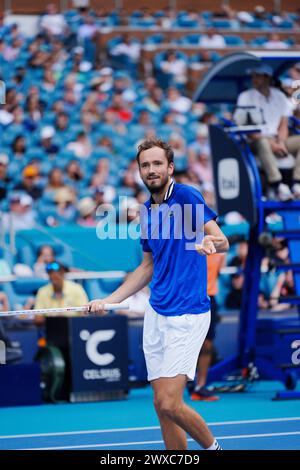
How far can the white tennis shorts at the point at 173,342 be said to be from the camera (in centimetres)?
664

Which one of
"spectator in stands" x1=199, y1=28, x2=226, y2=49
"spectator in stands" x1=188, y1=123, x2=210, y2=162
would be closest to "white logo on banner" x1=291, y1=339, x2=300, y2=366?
"spectator in stands" x1=188, y1=123, x2=210, y2=162

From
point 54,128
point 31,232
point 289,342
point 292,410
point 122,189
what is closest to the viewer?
point 292,410

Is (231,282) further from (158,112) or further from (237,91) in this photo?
(158,112)

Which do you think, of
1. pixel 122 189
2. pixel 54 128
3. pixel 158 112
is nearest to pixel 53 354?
pixel 122 189

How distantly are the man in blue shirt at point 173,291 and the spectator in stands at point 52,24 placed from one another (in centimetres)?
1709

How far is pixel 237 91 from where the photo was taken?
13062mm

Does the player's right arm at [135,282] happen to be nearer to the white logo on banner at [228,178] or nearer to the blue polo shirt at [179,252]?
the blue polo shirt at [179,252]

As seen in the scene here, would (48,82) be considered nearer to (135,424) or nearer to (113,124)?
(113,124)

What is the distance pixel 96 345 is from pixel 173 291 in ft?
18.8

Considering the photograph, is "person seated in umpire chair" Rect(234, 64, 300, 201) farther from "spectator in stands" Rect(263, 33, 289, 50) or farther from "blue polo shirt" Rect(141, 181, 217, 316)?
"spectator in stands" Rect(263, 33, 289, 50)

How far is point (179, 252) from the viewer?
673 centimetres

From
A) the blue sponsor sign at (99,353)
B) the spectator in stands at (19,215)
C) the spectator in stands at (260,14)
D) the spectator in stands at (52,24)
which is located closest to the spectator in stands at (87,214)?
the spectator in stands at (19,215)

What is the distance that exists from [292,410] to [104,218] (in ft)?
16.8

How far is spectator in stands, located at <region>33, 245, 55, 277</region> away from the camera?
14008 millimetres
